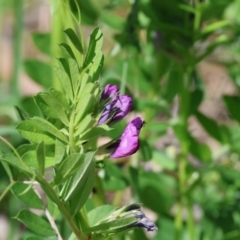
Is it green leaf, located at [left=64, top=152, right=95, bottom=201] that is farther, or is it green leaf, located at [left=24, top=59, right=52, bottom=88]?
green leaf, located at [left=24, top=59, right=52, bottom=88]

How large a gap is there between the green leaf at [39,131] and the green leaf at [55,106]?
11mm

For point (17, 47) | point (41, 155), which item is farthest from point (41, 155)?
point (17, 47)

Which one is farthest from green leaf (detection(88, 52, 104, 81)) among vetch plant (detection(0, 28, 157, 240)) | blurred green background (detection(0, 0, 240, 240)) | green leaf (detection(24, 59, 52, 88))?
green leaf (detection(24, 59, 52, 88))

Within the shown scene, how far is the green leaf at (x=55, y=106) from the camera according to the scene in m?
0.47

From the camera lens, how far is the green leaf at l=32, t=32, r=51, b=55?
2.87ft

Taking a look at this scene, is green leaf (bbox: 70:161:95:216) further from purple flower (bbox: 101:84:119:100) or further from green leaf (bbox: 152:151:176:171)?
green leaf (bbox: 152:151:176:171)

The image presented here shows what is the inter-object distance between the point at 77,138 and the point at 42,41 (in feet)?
1.37

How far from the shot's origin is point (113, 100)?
19.2 inches

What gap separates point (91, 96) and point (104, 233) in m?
0.10

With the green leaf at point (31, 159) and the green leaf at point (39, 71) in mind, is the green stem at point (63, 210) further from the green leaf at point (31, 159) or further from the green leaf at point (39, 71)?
the green leaf at point (39, 71)

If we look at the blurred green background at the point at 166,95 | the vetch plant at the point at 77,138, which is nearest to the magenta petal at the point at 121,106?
the vetch plant at the point at 77,138

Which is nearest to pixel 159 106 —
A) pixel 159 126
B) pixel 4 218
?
pixel 159 126

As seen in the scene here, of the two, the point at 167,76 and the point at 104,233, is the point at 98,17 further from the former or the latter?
the point at 104,233

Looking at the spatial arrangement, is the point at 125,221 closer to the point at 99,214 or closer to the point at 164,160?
the point at 99,214
